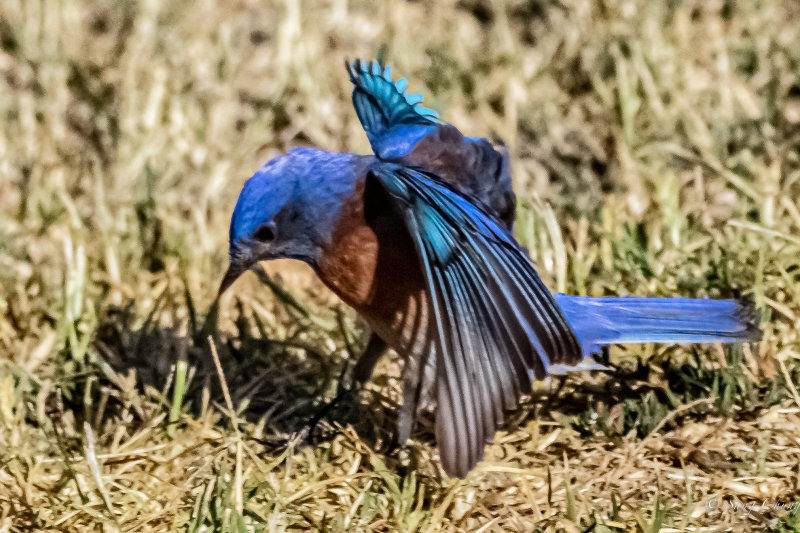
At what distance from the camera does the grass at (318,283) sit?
3.28 meters

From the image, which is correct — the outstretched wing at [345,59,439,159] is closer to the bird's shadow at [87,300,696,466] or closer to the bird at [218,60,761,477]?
the bird at [218,60,761,477]

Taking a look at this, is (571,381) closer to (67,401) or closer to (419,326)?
(419,326)

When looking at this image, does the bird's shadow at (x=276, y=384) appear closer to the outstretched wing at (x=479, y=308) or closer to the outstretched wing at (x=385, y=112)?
the outstretched wing at (x=479, y=308)

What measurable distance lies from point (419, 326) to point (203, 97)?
8.76 feet

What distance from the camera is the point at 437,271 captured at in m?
3.06

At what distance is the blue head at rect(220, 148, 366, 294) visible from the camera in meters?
3.39

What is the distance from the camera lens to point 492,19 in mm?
6285

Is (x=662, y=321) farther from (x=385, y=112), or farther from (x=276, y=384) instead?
(x=276, y=384)

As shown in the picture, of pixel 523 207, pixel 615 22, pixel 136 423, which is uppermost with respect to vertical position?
pixel 615 22

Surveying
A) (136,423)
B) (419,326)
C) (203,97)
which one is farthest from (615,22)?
(136,423)

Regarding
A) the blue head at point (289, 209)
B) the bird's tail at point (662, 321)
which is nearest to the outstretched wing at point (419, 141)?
the blue head at point (289, 209)

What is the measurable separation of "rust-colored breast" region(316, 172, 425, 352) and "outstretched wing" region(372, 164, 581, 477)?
27 cm

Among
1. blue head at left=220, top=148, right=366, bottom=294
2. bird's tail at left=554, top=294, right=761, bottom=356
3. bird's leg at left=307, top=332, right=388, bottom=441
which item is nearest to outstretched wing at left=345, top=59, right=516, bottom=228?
blue head at left=220, top=148, right=366, bottom=294

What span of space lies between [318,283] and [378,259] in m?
1.32
